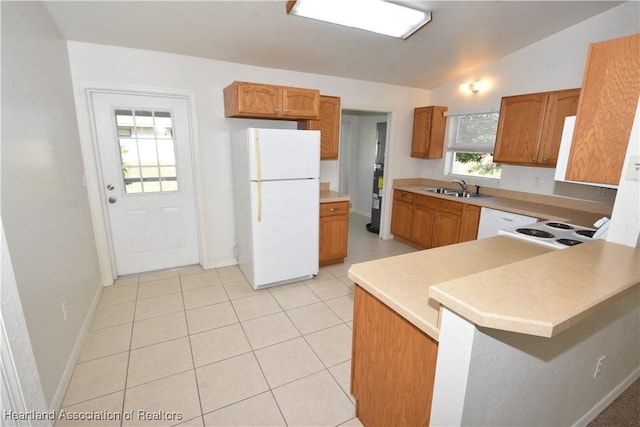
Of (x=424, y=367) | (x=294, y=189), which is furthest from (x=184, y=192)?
(x=424, y=367)

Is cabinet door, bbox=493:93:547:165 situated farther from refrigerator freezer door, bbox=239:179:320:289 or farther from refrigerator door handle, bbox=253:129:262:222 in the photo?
refrigerator door handle, bbox=253:129:262:222

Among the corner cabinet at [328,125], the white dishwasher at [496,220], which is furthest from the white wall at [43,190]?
the white dishwasher at [496,220]

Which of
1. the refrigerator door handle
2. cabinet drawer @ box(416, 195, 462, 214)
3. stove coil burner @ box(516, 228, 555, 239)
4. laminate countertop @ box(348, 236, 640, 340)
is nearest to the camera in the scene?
laminate countertop @ box(348, 236, 640, 340)

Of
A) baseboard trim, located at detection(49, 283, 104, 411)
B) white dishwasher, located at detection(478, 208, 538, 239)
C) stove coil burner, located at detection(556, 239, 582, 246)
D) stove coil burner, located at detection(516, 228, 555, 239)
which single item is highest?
stove coil burner, located at detection(556, 239, 582, 246)

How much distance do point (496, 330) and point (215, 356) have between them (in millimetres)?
1857

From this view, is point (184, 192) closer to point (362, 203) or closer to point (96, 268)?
point (96, 268)

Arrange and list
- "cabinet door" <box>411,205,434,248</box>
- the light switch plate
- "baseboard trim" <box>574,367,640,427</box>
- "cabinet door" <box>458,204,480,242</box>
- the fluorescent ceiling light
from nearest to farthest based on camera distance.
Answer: the light switch plate → "baseboard trim" <box>574,367,640,427</box> → the fluorescent ceiling light → "cabinet door" <box>458,204,480,242</box> → "cabinet door" <box>411,205,434,248</box>

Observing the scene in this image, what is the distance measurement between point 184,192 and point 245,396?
7.65ft

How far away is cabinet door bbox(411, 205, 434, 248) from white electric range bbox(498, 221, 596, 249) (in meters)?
1.68

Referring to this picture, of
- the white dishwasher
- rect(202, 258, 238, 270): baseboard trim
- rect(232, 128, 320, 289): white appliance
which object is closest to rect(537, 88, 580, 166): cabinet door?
the white dishwasher

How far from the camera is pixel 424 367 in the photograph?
1130 millimetres

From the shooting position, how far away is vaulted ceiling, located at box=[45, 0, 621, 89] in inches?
91.4

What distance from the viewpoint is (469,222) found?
11.3 ft

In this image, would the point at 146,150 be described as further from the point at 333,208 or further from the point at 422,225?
the point at 422,225
